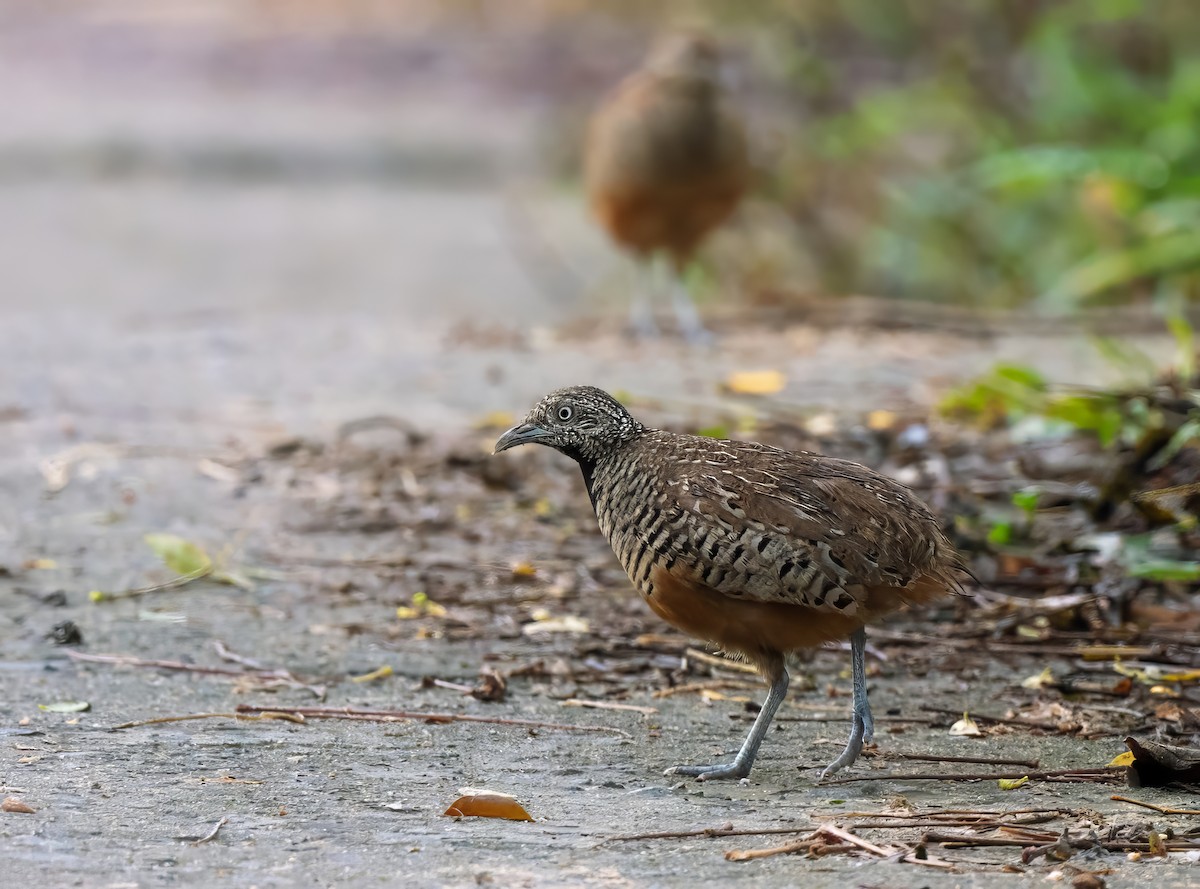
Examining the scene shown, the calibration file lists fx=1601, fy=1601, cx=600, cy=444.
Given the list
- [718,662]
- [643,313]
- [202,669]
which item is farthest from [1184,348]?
[202,669]

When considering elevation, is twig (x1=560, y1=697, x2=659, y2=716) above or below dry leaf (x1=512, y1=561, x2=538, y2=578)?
below

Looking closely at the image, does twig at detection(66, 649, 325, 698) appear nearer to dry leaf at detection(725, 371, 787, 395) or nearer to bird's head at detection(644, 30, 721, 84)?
dry leaf at detection(725, 371, 787, 395)

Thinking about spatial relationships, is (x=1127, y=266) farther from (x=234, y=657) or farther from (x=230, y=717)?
→ (x=230, y=717)

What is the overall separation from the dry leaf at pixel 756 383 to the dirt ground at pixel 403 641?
0.08 metres

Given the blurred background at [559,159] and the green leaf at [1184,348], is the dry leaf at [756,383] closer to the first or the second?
the green leaf at [1184,348]

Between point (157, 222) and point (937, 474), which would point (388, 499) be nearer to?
point (937, 474)

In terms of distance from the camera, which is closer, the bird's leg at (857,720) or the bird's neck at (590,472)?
the bird's leg at (857,720)

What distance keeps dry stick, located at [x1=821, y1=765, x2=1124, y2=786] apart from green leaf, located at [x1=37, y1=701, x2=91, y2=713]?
1800mm

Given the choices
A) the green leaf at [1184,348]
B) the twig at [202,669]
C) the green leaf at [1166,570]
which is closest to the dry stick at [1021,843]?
the twig at [202,669]

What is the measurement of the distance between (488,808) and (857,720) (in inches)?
35.6

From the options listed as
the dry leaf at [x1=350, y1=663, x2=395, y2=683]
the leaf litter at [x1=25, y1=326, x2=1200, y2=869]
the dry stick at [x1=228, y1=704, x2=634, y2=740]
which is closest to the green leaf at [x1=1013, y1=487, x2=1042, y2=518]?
the leaf litter at [x1=25, y1=326, x2=1200, y2=869]

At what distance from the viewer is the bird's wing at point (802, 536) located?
3.52 metres

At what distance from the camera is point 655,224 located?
895 centimetres

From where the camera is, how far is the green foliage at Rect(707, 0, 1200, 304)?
999cm
